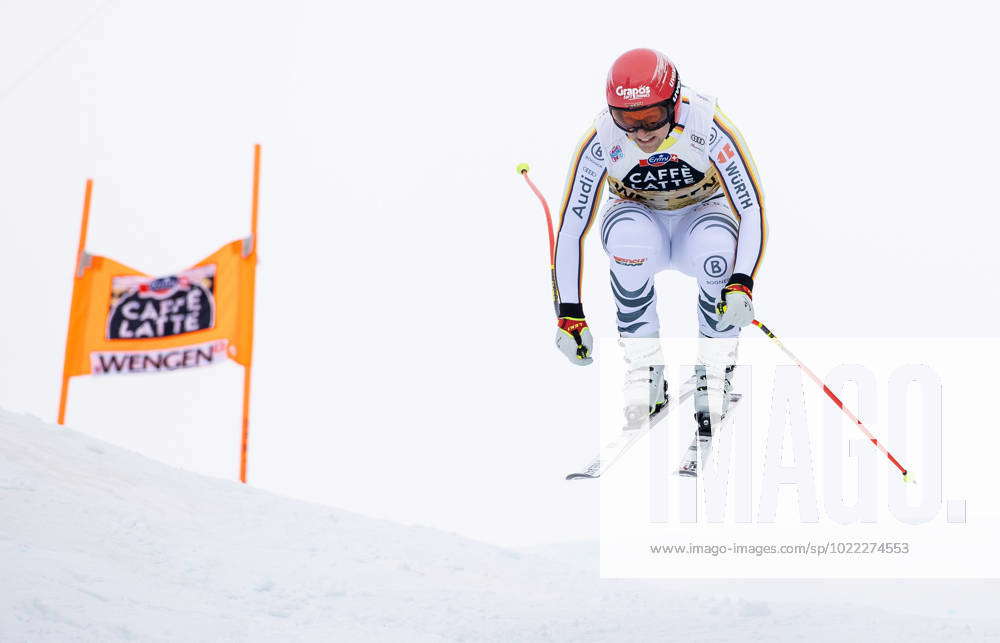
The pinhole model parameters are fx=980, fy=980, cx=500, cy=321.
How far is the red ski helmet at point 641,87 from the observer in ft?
15.2

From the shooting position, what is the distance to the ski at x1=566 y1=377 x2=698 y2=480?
200 inches

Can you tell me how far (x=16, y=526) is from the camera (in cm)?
507

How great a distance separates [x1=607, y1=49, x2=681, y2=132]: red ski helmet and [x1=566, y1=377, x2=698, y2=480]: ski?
67.6 inches

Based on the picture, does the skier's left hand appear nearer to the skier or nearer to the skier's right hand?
the skier

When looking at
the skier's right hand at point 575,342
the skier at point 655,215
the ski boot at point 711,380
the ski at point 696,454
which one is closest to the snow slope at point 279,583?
the ski at point 696,454

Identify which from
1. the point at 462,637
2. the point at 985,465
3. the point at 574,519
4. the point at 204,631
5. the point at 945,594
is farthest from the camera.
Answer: the point at 574,519

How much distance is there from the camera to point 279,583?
536 cm

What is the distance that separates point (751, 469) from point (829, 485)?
54 cm

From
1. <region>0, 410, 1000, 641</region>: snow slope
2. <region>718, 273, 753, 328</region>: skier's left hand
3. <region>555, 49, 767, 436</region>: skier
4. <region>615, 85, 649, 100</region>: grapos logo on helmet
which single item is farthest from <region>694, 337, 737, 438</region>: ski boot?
<region>615, 85, 649, 100</region>: grapos logo on helmet

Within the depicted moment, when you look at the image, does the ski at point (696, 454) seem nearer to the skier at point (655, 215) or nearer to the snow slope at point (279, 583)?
the skier at point (655, 215)

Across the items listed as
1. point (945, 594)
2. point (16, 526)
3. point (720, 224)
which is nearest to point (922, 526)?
point (720, 224)

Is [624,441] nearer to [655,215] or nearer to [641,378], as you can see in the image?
[641,378]

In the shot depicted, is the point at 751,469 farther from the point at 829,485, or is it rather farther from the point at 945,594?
the point at 945,594

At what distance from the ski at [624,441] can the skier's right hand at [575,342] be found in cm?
55
